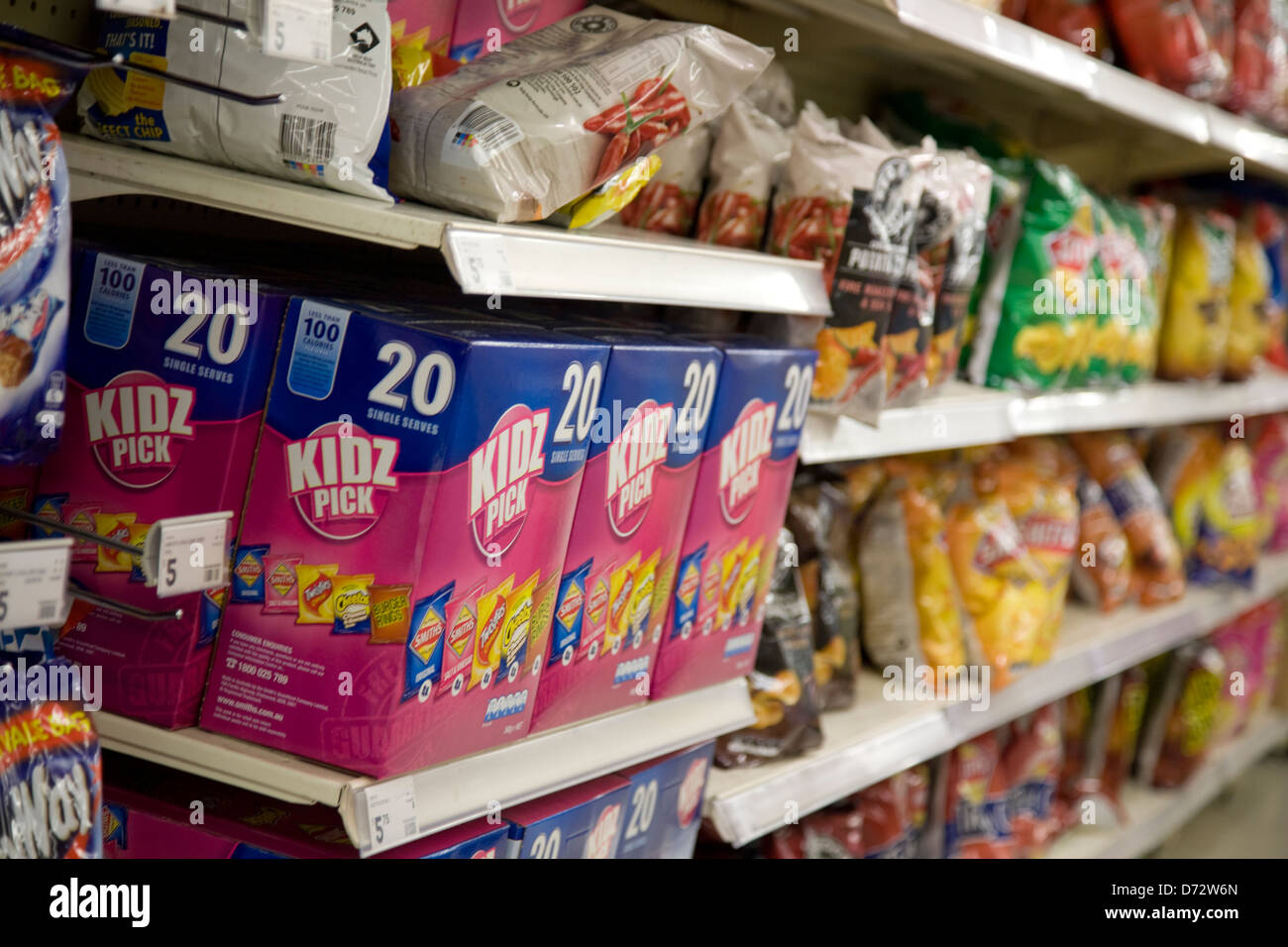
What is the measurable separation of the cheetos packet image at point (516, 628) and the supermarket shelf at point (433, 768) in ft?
0.33

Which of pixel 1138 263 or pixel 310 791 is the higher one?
pixel 1138 263

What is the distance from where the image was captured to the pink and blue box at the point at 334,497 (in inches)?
44.5

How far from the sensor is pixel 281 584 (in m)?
1.17

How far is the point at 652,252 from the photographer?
138cm

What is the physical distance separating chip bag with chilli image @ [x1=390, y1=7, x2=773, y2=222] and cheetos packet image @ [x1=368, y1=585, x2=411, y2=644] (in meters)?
0.38

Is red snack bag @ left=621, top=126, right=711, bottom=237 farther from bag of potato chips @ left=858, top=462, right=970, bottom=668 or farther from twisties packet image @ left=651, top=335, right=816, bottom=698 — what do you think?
bag of potato chips @ left=858, top=462, right=970, bottom=668

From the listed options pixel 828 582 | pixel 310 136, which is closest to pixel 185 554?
pixel 310 136

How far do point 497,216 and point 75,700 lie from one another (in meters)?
0.58

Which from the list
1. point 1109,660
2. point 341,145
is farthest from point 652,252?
point 1109,660

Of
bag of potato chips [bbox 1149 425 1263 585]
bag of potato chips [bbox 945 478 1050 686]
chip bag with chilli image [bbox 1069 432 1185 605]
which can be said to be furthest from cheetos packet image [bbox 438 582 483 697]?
bag of potato chips [bbox 1149 425 1263 585]

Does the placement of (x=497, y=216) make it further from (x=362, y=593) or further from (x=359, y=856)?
(x=359, y=856)

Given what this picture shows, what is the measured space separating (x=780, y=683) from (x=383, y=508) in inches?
33.8

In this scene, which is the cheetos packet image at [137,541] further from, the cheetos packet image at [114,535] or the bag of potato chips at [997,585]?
the bag of potato chips at [997,585]
